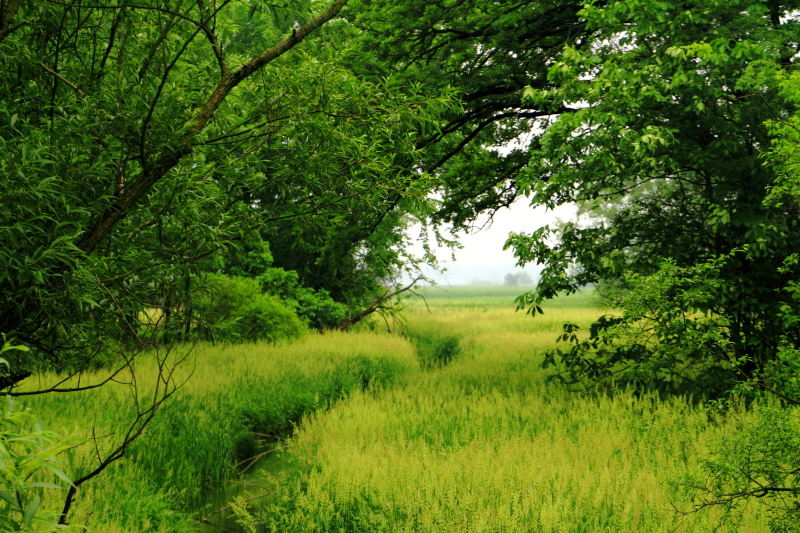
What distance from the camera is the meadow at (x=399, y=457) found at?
517 centimetres

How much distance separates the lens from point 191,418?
8820 millimetres

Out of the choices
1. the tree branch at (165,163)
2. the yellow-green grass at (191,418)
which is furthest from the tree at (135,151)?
the yellow-green grass at (191,418)

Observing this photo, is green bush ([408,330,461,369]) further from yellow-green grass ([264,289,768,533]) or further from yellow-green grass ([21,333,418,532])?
yellow-green grass ([264,289,768,533])

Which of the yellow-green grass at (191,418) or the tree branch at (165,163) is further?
the yellow-green grass at (191,418)

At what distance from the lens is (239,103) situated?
594 centimetres

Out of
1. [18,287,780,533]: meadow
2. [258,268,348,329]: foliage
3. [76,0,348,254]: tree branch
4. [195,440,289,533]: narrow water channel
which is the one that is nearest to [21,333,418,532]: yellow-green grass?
[18,287,780,533]: meadow

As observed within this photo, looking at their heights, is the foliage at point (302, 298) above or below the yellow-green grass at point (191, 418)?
above

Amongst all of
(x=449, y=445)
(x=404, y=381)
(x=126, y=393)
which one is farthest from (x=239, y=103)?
(x=404, y=381)

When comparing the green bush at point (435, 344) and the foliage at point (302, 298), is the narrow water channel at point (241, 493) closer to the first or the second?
the green bush at point (435, 344)

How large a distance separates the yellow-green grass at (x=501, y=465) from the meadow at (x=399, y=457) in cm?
2

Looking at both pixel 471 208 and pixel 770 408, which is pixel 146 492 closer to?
pixel 770 408

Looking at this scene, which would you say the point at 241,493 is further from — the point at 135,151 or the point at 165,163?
the point at 165,163

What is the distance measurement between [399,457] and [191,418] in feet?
13.3

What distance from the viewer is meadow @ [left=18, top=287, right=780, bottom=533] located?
204 inches
